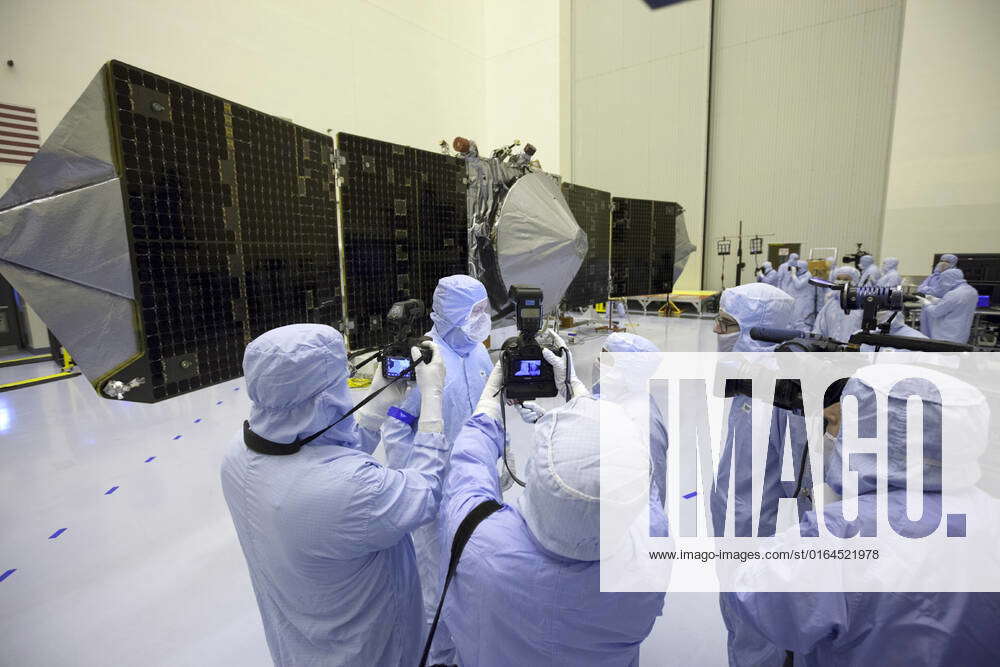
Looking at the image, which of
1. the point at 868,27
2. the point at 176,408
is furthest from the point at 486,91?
the point at 176,408

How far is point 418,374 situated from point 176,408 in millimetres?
4870

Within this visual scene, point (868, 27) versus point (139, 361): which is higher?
point (868, 27)

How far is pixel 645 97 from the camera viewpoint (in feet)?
39.2

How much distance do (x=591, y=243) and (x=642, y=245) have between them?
3.73 feet

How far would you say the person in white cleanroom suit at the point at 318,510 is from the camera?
1210 mm

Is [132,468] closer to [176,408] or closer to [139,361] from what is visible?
[176,408]

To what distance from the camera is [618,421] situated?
1.02m

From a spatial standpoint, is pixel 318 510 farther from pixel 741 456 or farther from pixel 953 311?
pixel 953 311

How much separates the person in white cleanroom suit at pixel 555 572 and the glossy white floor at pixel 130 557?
1347 millimetres

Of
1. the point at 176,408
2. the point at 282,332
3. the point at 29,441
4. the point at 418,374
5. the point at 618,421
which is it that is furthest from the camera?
the point at 176,408

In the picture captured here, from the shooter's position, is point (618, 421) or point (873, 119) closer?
point (618, 421)

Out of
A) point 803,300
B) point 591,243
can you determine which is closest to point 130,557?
point 591,243

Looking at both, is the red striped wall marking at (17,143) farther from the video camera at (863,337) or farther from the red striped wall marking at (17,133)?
the video camera at (863,337)

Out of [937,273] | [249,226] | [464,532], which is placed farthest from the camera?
[937,273]
